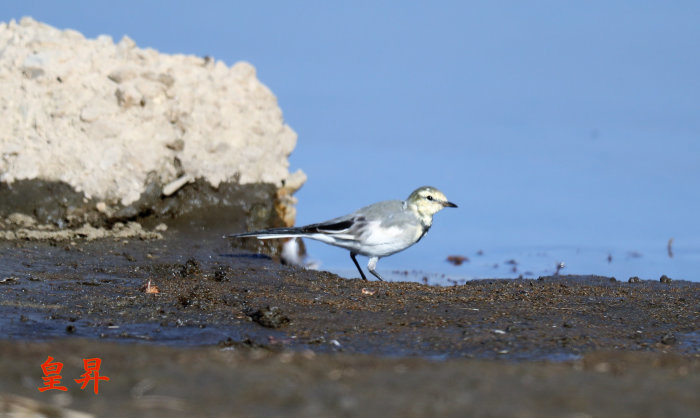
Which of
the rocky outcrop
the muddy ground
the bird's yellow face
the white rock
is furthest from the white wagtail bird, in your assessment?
the white rock

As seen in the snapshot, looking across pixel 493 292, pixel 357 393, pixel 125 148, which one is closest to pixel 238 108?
pixel 125 148

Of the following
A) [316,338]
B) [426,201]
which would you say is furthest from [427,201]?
[316,338]

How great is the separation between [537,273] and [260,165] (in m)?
3.94

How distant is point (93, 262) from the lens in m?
9.35

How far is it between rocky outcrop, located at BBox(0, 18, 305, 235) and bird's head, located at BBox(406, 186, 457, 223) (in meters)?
3.06

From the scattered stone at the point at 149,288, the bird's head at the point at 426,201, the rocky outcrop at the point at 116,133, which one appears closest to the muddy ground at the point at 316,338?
the scattered stone at the point at 149,288

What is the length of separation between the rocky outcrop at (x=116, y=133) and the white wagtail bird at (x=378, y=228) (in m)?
2.57

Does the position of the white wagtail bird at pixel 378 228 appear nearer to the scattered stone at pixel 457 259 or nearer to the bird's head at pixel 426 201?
the bird's head at pixel 426 201

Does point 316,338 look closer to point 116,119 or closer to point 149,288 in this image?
point 149,288

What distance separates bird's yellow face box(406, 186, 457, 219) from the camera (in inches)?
389

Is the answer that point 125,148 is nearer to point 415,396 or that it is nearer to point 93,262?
point 93,262

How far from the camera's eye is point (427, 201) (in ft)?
32.5

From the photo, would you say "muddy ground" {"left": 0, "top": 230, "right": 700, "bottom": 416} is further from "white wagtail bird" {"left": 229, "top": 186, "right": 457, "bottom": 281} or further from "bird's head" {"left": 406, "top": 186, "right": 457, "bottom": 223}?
"bird's head" {"left": 406, "top": 186, "right": 457, "bottom": 223}

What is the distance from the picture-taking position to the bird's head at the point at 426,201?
988cm
